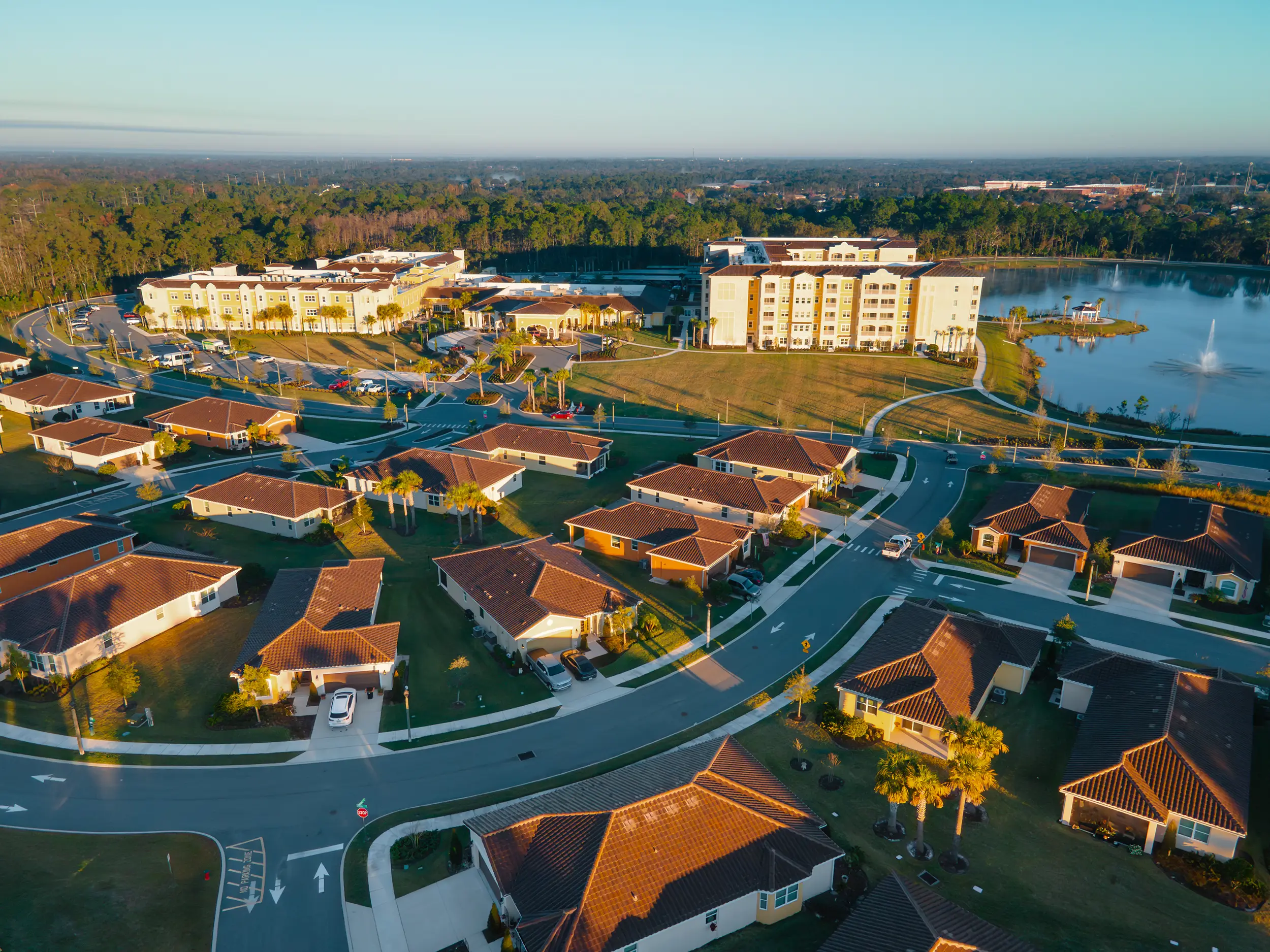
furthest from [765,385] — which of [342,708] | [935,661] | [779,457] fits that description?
[342,708]

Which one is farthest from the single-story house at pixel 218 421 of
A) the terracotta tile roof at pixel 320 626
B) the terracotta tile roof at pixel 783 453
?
the terracotta tile roof at pixel 783 453

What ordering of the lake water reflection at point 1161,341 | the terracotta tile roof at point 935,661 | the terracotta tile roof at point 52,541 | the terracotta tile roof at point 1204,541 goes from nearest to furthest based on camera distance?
the terracotta tile roof at point 935,661, the terracotta tile roof at point 1204,541, the terracotta tile roof at point 52,541, the lake water reflection at point 1161,341

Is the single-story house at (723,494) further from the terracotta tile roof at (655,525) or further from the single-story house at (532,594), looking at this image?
the single-story house at (532,594)

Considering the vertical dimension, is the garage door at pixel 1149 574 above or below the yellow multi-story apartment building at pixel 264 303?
below

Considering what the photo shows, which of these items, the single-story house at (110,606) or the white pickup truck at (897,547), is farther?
the white pickup truck at (897,547)

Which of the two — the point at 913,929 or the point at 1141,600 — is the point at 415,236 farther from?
the point at 913,929
